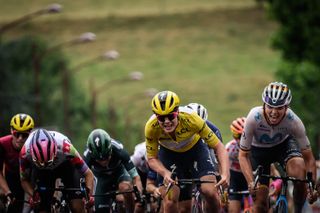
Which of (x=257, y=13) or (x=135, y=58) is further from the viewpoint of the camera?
(x=257, y=13)

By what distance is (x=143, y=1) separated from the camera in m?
165

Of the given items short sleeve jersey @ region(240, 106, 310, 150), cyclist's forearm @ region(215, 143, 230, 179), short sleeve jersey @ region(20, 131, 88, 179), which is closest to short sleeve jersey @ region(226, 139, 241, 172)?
short sleeve jersey @ region(240, 106, 310, 150)

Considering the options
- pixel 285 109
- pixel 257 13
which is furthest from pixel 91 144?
pixel 257 13

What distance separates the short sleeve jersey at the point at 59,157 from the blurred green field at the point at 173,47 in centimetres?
8225

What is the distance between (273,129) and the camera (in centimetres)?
1795

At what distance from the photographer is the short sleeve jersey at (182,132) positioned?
1780 centimetres

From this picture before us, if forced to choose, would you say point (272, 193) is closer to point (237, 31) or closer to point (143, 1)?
point (237, 31)

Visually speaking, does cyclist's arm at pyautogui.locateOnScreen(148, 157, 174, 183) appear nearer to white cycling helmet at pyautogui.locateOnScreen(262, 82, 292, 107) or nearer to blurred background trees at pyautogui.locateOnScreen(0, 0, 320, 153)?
white cycling helmet at pyautogui.locateOnScreen(262, 82, 292, 107)

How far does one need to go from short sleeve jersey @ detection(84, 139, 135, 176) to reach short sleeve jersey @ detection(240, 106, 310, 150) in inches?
108

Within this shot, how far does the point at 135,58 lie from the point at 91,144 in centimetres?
11984

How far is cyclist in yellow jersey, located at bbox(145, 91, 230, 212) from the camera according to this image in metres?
→ 17.3

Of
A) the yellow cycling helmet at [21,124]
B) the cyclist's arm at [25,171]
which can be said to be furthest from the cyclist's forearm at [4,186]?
the yellow cycling helmet at [21,124]

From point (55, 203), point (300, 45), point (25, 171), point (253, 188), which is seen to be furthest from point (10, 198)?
point (300, 45)

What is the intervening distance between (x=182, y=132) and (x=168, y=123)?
2.20 ft
